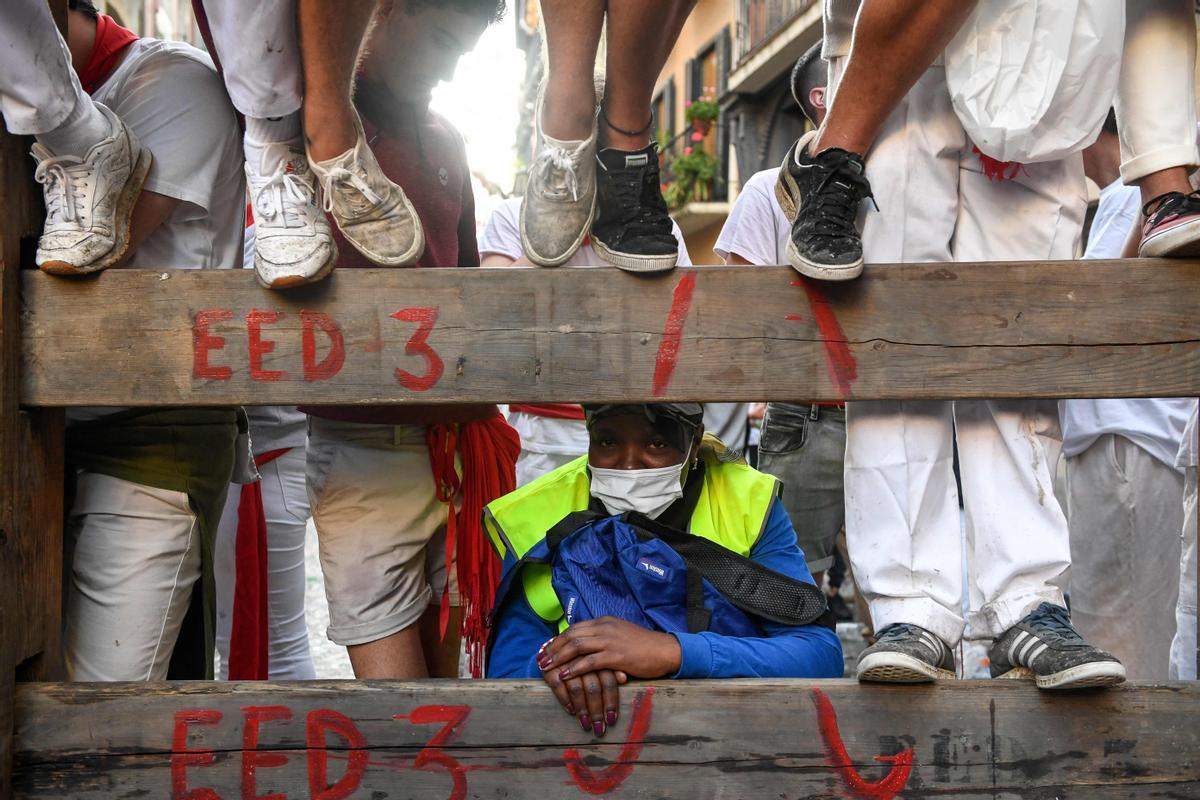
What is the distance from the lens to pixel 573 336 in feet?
7.73

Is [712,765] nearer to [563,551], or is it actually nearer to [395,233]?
[563,551]

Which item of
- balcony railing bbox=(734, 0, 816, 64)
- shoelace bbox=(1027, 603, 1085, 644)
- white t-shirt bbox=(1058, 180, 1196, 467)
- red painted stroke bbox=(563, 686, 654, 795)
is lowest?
red painted stroke bbox=(563, 686, 654, 795)

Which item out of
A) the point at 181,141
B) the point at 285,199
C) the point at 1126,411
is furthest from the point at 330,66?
the point at 1126,411

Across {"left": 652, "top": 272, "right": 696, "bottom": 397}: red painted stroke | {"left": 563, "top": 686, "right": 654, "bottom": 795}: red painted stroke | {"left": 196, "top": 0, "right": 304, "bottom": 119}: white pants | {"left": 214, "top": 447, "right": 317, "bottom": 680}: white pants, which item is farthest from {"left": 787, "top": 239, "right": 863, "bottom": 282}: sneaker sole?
{"left": 214, "top": 447, "right": 317, "bottom": 680}: white pants

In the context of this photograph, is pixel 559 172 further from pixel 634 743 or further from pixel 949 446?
pixel 634 743

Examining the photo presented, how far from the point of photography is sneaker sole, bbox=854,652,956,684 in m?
2.26

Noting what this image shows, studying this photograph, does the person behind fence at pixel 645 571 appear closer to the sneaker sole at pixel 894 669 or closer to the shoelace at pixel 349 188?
the sneaker sole at pixel 894 669

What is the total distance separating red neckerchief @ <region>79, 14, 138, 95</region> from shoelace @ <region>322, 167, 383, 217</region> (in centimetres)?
63

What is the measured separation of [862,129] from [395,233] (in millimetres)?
970

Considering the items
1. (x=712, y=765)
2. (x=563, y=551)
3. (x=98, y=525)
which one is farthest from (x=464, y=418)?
(x=712, y=765)

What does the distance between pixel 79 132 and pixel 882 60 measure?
5.10 ft

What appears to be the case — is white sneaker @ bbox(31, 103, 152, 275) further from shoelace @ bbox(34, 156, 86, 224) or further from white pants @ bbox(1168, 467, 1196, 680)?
white pants @ bbox(1168, 467, 1196, 680)

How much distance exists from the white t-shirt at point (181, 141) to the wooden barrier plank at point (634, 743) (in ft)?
2.33

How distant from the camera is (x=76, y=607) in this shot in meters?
2.56
